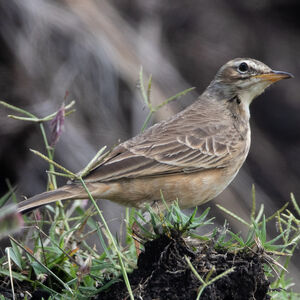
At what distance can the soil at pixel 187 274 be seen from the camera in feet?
10.3

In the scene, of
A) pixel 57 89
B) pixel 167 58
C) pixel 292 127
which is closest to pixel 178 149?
pixel 57 89

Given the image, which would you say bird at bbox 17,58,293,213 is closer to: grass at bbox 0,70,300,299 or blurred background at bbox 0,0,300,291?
grass at bbox 0,70,300,299

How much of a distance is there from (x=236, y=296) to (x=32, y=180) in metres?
4.29

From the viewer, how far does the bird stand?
→ 437cm

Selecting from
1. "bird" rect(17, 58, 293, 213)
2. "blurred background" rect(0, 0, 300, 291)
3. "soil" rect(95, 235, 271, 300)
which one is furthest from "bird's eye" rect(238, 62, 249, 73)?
"soil" rect(95, 235, 271, 300)

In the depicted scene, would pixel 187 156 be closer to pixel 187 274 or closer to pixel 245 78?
pixel 245 78

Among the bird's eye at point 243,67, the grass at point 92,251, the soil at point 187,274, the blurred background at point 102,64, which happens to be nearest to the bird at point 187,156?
the bird's eye at point 243,67

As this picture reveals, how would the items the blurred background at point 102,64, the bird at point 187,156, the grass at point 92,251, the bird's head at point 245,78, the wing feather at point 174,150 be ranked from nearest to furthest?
the grass at point 92,251
the bird at point 187,156
the wing feather at point 174,150
the bird's head at point 245,78
the blurred background at point 102,64

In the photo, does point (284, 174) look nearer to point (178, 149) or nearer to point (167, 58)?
point (167, 58)

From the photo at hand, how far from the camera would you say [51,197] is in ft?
12.7

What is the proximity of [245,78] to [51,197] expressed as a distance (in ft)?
7.99

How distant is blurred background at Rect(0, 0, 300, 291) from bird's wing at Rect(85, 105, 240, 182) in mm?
1416

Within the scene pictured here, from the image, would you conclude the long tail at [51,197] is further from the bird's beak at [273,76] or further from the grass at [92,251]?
the bird's beak at [273,76]

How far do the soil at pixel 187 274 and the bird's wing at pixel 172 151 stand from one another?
1.17 m
